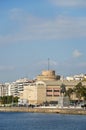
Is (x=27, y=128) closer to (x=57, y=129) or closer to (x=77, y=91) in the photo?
(x=57, y=129)

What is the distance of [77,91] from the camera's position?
601 ft

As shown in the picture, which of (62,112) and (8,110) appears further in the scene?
(8,110)

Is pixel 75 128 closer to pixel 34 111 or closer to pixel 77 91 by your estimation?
pixel 34 111

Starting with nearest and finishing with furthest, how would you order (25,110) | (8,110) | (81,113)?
(81,113) → (25,110) → (8,110)

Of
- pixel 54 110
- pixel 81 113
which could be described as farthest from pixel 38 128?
pixel 54 110

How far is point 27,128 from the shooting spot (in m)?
84.1

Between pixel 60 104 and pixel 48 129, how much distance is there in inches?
2951

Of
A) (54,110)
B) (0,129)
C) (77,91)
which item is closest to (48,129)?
(0,129)

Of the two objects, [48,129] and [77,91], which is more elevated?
[77,91]

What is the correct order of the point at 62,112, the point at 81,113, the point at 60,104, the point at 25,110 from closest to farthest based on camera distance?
the point at 81,113, the point at 62,112, the point at 60,104, the point at 25,110

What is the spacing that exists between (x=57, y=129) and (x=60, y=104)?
75259 mm

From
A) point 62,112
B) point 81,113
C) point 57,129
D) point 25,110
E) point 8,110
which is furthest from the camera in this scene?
point 8,110

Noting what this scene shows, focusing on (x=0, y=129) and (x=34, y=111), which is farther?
(x=34, y=111)

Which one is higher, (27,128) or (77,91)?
(77,91)
